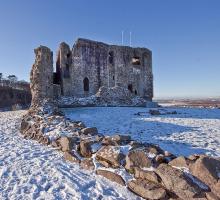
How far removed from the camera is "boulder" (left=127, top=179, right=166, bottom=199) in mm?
3939

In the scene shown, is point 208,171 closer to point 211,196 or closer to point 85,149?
point 211,196

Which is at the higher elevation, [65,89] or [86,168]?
[65,89]

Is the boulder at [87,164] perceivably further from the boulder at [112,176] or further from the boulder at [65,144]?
the boulder at [65,144]

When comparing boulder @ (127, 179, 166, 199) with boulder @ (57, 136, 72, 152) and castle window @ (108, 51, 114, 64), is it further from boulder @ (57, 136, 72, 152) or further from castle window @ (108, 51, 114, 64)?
castle window @ (108, 51, 114, 64)

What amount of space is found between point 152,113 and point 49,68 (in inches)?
366

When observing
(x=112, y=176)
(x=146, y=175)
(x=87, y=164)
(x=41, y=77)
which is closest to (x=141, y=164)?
(x=146, y=175)

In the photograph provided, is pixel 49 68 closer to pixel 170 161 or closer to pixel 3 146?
pixel 3 146

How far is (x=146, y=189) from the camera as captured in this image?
4121mm

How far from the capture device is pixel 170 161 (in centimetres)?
454

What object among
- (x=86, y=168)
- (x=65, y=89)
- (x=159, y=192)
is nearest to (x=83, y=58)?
(x=65, y=89)

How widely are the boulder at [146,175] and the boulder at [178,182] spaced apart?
3.8 inches

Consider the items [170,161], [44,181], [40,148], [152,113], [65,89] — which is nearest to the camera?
[170,161]

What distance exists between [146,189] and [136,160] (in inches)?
31.8

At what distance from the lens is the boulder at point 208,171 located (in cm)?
368
